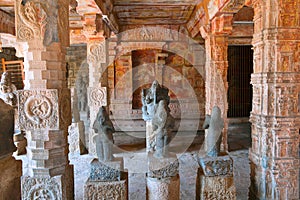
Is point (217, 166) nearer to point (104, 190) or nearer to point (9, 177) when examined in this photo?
point (104, 190)

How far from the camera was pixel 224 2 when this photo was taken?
439cm

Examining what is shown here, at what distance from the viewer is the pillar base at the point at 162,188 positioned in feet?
10.4

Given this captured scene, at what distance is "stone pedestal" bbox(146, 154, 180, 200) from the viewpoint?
316 centimetres

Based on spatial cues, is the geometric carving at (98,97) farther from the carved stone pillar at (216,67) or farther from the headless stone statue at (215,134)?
the headless stone statue at (215,134)

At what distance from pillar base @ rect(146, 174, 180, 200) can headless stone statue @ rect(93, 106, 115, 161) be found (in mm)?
650

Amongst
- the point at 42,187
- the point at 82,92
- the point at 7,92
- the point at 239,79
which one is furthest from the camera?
the point at 239,79

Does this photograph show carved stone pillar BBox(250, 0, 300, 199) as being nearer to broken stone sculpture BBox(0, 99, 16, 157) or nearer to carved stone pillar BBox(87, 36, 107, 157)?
broken stone sculpture BBox(0, 99, 16, 157)

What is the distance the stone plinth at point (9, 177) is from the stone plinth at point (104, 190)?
828 millimetres

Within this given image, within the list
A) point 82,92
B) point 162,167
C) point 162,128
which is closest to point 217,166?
point 162,167

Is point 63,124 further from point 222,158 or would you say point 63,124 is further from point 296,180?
point 296,180

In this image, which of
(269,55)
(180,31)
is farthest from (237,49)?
(269,55)

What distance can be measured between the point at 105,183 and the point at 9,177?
45.8 inches

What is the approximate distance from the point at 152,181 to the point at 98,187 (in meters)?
0.70

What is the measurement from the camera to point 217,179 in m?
3.15
